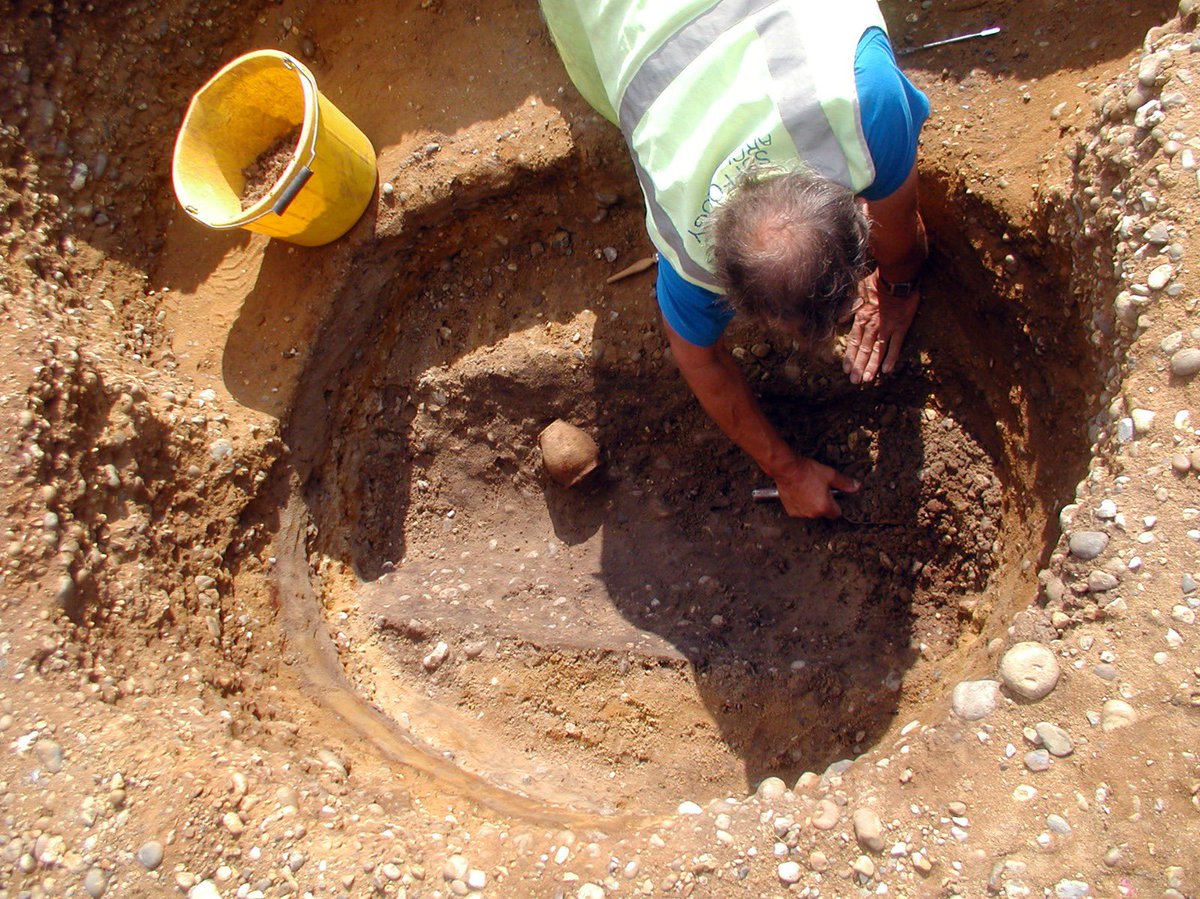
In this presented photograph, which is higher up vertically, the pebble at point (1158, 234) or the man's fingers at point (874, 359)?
the pebble at point (1158, 234)

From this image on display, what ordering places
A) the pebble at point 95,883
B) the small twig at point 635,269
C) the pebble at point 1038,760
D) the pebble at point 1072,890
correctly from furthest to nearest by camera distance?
1. the small twig at point 635,269
2. the pebble at point 95,883
3. the pebble at point 1038,760
4. the pebble at point 1072,890

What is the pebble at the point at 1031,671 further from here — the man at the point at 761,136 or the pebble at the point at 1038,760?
the man at the point at 761,136

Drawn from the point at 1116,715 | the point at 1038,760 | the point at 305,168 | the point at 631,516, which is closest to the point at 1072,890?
the point at 1038,760

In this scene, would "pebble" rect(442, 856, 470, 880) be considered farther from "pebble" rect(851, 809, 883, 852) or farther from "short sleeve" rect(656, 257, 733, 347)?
"short sleeve" rect(656, 257, 733, 347)

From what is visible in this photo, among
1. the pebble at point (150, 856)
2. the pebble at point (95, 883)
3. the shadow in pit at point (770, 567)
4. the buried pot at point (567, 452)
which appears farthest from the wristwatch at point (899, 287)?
the pebble at point (95, 883)

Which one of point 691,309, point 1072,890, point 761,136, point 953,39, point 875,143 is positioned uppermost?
point 761,136

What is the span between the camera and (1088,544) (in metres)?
1.75

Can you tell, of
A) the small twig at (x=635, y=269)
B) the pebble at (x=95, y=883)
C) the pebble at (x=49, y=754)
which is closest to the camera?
the pebble at (x=95, y=883)

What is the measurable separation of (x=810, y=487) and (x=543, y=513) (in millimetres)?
974

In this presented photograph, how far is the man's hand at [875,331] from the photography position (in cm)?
260

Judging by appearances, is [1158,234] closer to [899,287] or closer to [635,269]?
[899,287]

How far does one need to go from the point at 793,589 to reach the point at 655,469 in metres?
0.64

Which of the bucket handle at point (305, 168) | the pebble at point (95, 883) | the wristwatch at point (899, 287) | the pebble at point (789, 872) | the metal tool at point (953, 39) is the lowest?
the pebble at point (789, 872)

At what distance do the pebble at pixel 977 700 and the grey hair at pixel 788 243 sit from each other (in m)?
0.86
